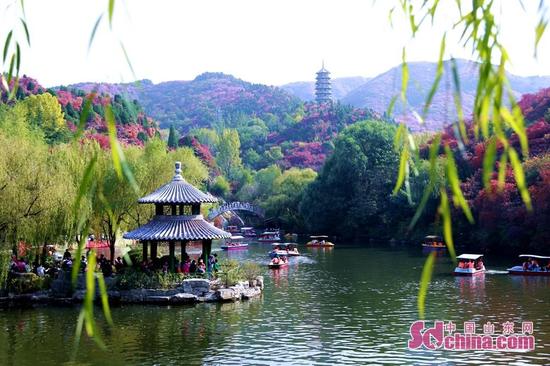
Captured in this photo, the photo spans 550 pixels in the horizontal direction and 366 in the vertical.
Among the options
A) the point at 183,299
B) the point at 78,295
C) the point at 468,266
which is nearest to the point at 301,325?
the point at 183,299

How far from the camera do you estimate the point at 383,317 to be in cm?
1784

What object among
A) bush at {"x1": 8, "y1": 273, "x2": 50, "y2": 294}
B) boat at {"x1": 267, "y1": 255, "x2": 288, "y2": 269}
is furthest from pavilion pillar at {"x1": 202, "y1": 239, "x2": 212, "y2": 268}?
boat at {"x1": 267, "y1": 255, "x2": 288, "y2": 269}

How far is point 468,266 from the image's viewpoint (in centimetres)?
2689

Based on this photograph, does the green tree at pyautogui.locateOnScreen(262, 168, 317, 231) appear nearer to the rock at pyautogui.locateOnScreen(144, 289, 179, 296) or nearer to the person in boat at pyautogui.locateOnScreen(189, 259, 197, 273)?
the person in boat at pyautogui.locateOnScreen(189, 259, 197, 273)

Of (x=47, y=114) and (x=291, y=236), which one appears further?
(x=47, y=114)

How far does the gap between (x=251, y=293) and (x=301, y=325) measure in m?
4.50

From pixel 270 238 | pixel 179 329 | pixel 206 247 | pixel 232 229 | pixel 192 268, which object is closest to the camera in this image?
pixel 179 329

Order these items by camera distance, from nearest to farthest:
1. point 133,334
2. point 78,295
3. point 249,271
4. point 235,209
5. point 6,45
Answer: point 6,45, point 133,334, point 78,295, point 249,271, point 235,209

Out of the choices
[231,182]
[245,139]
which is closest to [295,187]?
[231,182]

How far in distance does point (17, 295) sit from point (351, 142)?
33515 mm

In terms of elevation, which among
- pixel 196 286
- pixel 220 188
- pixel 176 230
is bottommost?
pixel 196 286

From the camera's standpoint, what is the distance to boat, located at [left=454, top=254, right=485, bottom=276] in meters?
26.1

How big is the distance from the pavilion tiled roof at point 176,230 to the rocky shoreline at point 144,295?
1324 mm

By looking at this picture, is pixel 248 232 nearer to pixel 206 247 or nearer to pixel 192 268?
pixel 206 247
